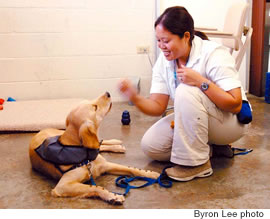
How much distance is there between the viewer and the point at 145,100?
212 centimetres

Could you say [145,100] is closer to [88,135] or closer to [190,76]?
[190,76]

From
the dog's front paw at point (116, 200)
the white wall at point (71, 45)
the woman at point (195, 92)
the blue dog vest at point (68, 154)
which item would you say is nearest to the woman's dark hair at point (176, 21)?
the woman at point (195, 92)

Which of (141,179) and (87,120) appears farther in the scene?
(141,179)

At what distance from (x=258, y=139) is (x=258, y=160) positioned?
0.46 metres

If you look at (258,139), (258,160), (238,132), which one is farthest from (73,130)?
(258,139)

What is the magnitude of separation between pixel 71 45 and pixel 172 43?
2.44 metres

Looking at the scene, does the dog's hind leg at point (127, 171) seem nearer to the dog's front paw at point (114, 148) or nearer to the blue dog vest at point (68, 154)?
the blue dog vest at point (68, 154)

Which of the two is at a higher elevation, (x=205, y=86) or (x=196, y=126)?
(x=205, y=86)

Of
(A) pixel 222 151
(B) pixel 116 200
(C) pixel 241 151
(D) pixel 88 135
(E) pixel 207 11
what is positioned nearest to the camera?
(B) pixel 116 200

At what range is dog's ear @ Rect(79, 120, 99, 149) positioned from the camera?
1.83m

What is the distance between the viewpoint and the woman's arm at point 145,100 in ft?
6.40

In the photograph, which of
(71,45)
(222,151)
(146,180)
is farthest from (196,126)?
(71,45)

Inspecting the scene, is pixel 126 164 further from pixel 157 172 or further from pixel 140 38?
pixel 140 38

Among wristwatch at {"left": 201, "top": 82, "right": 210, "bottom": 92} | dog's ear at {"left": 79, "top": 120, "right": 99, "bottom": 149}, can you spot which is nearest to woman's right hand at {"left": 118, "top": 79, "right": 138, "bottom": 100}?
dog's ear at {"left": 79, "top": 120, "right": 99, "bottom": 149}
